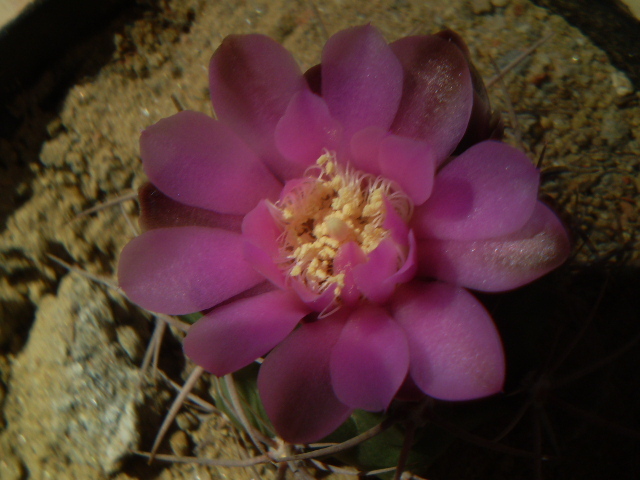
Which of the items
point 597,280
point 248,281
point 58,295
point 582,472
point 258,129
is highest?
point 258,129

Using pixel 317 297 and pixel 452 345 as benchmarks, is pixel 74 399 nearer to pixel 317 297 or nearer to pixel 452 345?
pixel 317 297

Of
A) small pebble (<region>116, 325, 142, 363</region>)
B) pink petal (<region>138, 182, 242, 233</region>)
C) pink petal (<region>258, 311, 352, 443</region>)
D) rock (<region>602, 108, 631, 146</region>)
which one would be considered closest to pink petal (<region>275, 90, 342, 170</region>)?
pink petal (<region>138, 182, 242, 233</region>)

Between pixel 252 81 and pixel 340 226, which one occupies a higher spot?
pixel 252 81

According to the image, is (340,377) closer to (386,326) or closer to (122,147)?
(386,326)

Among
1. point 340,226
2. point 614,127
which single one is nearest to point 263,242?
point 340,226

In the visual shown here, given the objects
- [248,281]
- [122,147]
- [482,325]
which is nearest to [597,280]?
[482,325]

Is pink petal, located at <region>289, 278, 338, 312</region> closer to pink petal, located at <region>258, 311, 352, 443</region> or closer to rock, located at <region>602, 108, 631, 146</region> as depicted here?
pink petal, located at <region>258, 311, 352, 443</region>

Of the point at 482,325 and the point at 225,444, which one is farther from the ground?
the point at 482,325
